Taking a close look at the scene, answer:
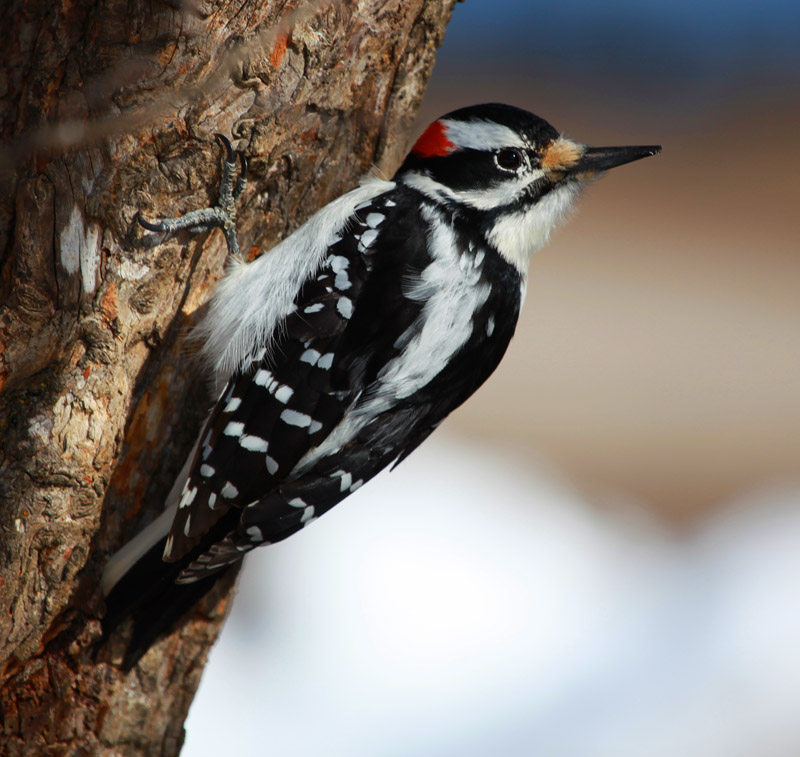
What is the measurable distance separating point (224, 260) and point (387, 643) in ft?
8.12

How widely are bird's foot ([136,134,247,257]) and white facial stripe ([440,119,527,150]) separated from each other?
0.57 meters

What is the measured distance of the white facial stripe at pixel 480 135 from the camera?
2.38 metres

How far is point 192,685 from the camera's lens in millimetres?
2582

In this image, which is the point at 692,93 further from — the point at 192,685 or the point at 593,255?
the point at 192,685

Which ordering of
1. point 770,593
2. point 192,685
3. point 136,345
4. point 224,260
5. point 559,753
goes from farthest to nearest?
point 770,593 < point 559,753 < point 192,685 < point 224,260 < point 136,345

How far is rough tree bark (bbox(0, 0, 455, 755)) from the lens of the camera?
1.99 meters

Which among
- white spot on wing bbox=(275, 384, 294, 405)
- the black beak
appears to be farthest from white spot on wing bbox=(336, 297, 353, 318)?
the black beak

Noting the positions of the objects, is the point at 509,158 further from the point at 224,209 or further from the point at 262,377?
the point at 262,377

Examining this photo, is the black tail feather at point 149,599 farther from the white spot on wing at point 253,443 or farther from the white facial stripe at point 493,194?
the white facial stripe at point 493,194

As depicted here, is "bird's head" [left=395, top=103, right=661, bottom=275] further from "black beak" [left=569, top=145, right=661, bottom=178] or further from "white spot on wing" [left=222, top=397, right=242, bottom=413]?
"white spot on wing" [left=222, top=397, right=242, bottom=413]

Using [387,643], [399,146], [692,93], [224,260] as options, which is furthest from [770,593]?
[692,93]

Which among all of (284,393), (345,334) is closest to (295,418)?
(284,393)

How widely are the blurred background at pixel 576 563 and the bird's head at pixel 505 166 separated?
11.4 inches

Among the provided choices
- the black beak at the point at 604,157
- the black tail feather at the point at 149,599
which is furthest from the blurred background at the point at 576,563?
the black tail feather at the point at 149,599
